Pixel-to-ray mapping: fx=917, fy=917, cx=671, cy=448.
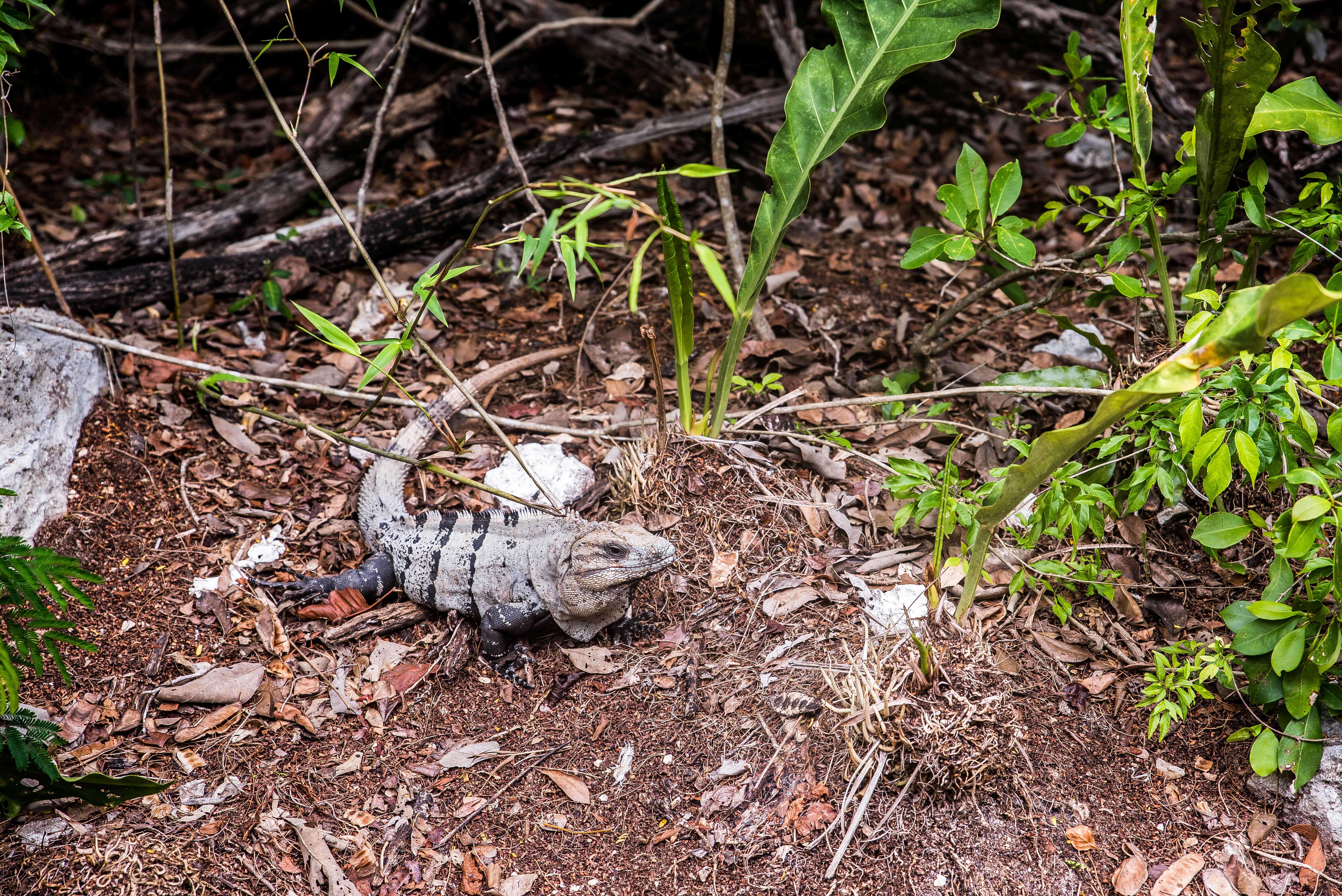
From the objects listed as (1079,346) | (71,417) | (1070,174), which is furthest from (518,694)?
(1070,174)

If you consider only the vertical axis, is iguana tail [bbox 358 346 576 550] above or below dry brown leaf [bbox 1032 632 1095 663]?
above

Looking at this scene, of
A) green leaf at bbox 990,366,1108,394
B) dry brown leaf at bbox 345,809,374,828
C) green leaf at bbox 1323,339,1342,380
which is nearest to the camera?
green leaf at bbox 1323,339,1342,380

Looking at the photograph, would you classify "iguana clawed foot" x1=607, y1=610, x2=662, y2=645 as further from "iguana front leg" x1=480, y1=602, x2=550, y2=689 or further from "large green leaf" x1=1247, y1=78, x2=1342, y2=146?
"large green leaf" x1=1247, y1=78, x2=1342, y2=146

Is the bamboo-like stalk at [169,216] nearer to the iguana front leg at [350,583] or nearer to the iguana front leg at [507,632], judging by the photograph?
the iguana front leg at [350,583]

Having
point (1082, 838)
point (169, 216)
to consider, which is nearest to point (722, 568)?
point (1082, 838)

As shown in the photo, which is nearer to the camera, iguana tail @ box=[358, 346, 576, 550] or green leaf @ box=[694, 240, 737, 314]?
green leaf @ box=[694, 240, 737, 314]

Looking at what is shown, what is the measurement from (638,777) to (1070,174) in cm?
528

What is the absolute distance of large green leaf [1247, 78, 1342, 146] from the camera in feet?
10.4

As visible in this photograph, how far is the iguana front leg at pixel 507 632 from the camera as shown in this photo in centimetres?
382

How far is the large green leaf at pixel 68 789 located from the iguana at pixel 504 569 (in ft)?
3.89

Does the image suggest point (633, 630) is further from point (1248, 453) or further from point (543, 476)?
point (1248, 453)

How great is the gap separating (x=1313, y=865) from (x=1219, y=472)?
141 centimetres

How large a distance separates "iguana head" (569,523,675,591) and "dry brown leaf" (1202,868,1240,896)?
2.08m

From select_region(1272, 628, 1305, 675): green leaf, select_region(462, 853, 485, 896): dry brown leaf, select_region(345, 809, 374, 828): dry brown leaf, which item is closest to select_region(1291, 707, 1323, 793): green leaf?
select_region(1272, 628, 1305, 675): green leaf
